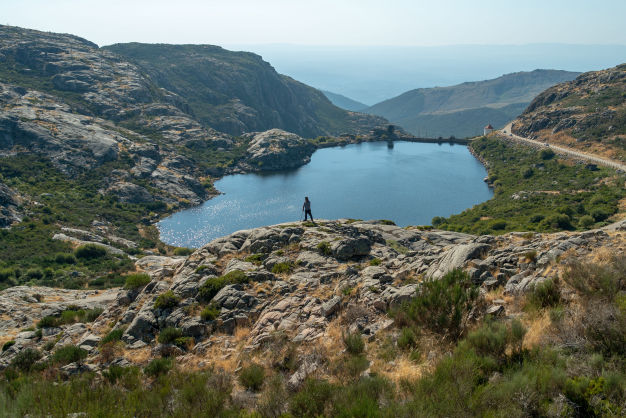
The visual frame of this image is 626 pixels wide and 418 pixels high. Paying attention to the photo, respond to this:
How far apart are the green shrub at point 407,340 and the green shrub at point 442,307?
0.77 metres

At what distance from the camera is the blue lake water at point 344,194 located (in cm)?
8775

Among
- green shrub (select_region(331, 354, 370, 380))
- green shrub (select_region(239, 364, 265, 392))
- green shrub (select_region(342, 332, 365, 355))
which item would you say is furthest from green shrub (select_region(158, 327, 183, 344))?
green shrub (select_region(331, 354, 370, 380))

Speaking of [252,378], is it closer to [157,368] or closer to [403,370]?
[157,368]

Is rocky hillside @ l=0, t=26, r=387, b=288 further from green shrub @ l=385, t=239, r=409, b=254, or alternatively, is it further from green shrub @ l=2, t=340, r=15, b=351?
green shrub @ l=385, t=239, r=409, b=254

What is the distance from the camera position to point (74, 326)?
63.2ft

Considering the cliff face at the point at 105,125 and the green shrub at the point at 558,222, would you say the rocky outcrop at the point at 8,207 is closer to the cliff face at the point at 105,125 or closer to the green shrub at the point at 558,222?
the cliff face at the point at 105,125

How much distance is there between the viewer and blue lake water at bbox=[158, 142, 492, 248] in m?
87.8

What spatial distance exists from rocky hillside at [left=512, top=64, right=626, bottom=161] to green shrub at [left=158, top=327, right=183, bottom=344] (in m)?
103

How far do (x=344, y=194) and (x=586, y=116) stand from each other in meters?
78.8

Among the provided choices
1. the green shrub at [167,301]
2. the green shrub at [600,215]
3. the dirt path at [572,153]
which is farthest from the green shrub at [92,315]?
the dirt path at [572,153]

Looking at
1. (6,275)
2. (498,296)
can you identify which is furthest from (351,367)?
(6,275)

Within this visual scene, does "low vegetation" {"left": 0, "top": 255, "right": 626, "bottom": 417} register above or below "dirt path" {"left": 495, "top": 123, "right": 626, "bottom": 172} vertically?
below

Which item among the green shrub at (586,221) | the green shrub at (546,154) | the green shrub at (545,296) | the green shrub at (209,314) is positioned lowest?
the green shrub at (586,221)

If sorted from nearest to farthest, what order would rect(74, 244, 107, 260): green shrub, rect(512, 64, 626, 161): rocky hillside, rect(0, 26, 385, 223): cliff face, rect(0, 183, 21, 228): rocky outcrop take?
1. rect(74, 244, 107, 260): green shrub
2. rect(0, 183, 21, 228): rocky outcrop
3. rect(512, 64, 626, 161): rocky hillside
4. rect(0, 26, 385, 223): cliff face
